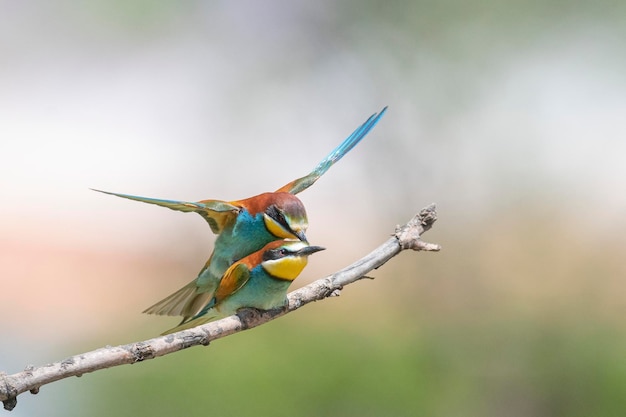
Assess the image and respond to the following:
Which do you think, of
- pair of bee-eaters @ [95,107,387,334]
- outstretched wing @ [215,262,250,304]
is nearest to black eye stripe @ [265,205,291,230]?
pair of bee-eaters @ [95,107,387,334]

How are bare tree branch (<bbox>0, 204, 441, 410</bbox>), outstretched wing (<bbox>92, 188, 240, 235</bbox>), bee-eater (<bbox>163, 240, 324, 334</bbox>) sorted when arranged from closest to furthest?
bare tree branch (<bbox>0, 204, 441, 410</bbox>), outstretched wing (<bbox>92, 188, 240, 235</bbox>), bee-eater (<bbox>163, 240, 324, 334</bbox>)

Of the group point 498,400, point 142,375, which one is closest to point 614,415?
point 498,400

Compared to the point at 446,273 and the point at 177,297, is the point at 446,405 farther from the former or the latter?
the point at 177,297

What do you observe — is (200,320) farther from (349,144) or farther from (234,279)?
(349,144)

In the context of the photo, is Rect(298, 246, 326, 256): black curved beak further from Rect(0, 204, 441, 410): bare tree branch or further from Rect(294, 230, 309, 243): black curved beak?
Rect(0, 204, 441, 410): bare tree branch

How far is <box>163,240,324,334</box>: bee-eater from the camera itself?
1.17 metres

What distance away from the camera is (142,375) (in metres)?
2.99

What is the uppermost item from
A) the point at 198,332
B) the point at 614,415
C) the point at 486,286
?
the point at 486,286

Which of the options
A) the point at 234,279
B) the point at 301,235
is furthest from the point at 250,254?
the point at 301,235

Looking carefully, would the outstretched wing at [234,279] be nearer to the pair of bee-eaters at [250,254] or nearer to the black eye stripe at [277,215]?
the pair of bee-eaters at [250,254]

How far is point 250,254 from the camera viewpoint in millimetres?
1262

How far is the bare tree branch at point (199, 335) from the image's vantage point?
93cm

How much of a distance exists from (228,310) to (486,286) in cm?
232

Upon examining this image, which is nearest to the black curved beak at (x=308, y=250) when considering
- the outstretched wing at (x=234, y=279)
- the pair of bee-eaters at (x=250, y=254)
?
the pair of bee-eaters at (x=250, y=254)
